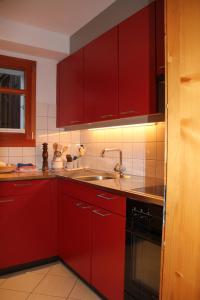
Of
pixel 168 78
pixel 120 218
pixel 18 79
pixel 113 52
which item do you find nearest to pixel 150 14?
pixel 113 52

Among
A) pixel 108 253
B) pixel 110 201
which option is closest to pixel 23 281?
pixel 108 253

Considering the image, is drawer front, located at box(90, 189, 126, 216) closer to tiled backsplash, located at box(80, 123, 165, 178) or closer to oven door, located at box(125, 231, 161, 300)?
oven door, located at box(125, 231, 161, 300)

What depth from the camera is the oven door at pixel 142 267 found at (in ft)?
4.32

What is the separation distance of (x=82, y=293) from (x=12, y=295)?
55 centimetres

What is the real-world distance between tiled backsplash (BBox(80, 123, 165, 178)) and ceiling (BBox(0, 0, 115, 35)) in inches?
44.6

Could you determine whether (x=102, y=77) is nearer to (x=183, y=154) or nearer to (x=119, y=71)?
(x=119, y=71)

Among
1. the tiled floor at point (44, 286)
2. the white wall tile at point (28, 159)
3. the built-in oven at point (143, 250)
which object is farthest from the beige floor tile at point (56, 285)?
the white wall tile at point (28, 159)

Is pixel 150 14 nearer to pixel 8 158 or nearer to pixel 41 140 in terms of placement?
pixel 41 140

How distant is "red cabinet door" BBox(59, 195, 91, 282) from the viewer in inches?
74.5

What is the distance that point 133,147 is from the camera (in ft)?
7.29

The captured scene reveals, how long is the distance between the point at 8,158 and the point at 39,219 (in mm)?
832

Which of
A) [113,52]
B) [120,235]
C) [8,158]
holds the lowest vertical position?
→ [120,235]

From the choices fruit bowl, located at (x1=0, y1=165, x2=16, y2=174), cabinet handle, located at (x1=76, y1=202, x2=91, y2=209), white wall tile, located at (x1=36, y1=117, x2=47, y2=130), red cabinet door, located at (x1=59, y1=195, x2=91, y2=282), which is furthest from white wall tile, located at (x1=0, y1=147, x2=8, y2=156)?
cabinet handle, located at (x1=76, y1=202, x2=91, y2=209)

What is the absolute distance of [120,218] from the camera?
154 cm
